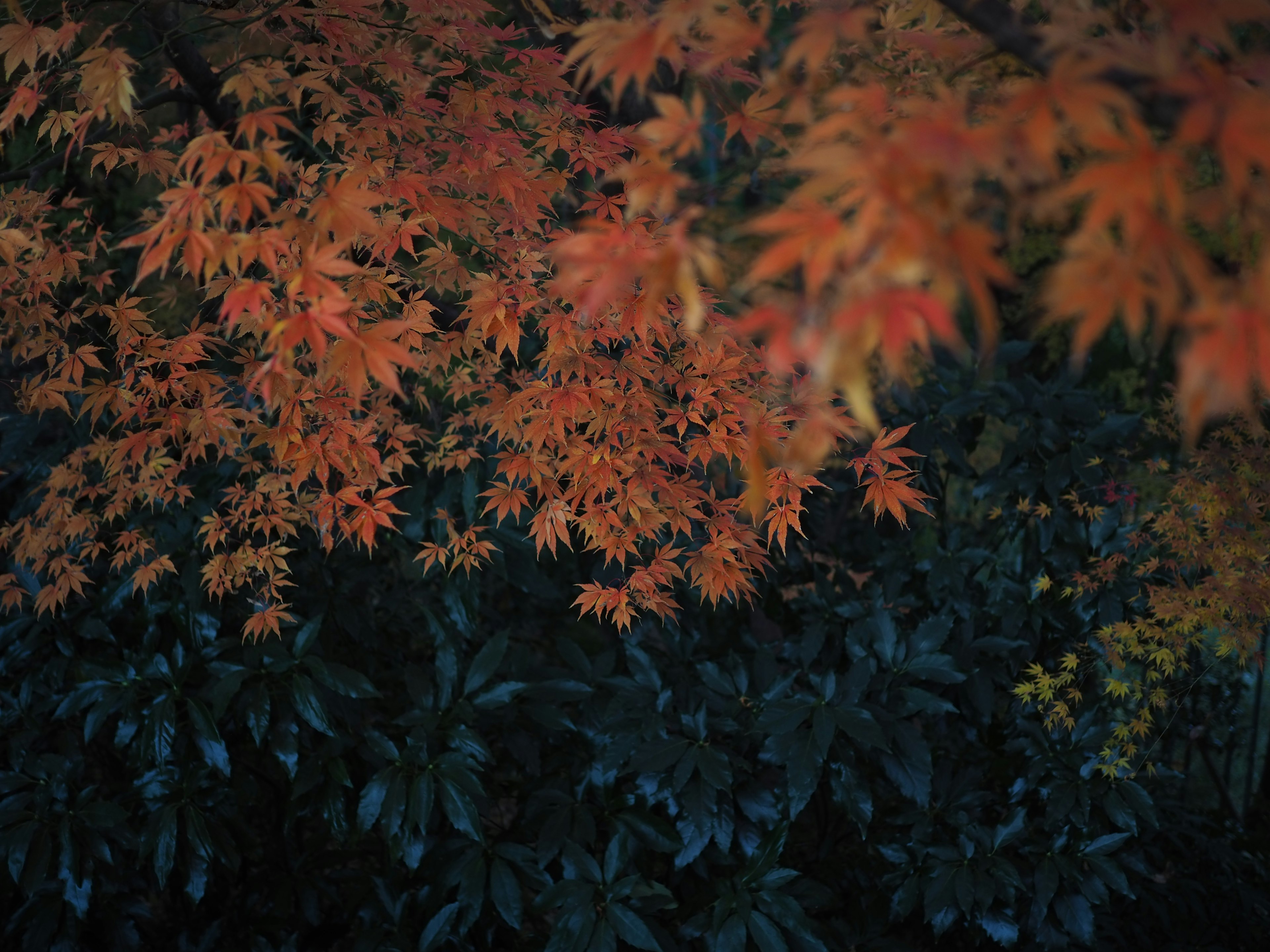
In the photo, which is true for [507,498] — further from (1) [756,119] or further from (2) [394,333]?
(1) [756,119]

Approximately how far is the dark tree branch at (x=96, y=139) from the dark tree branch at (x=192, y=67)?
0.05 metres

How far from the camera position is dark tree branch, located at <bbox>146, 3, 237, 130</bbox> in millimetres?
2215

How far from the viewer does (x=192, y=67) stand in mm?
2311

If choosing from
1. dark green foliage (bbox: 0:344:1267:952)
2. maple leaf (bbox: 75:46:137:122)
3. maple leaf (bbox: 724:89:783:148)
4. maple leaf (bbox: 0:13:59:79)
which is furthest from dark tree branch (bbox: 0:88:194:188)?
maple leaf (bbox: 724:89:783:148)

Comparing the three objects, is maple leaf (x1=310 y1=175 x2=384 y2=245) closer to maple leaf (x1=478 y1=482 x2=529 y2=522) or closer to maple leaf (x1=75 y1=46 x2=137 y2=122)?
maple leaf (x1=75 y1=46 x2=137 y2=122)

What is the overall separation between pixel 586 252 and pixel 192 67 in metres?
1.85

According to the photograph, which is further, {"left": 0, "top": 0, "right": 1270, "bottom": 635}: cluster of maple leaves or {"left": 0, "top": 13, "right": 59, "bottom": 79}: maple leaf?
{"left": 0, "top": 13, "right": 59, "bottom": 79}: maple leaf

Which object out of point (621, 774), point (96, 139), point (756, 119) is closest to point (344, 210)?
point (756, 119)

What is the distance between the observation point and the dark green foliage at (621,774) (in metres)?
2.56

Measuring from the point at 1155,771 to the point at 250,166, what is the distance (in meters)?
2.76

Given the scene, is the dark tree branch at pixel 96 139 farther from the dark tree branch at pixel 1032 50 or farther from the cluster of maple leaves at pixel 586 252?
the dark tree branch at pixel 1032 50

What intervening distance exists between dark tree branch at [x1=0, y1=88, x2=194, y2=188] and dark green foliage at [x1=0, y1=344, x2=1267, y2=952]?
1.01 m

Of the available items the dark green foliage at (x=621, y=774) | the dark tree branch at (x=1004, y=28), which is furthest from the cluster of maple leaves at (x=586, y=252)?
the dark green foliage at (x=621, y=774)

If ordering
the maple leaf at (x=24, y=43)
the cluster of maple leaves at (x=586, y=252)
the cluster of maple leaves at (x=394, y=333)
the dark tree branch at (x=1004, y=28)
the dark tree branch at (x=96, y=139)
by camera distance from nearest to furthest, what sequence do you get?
the cluster of maple leaves at (x=586, y=252)
the dark tree branch at (x=1004, y=28)
the maple leaf at (x=24, y=43)
the cluster of maple leaves at (x=394, y=333)
the dark tree branch at (x=96, y=139)
